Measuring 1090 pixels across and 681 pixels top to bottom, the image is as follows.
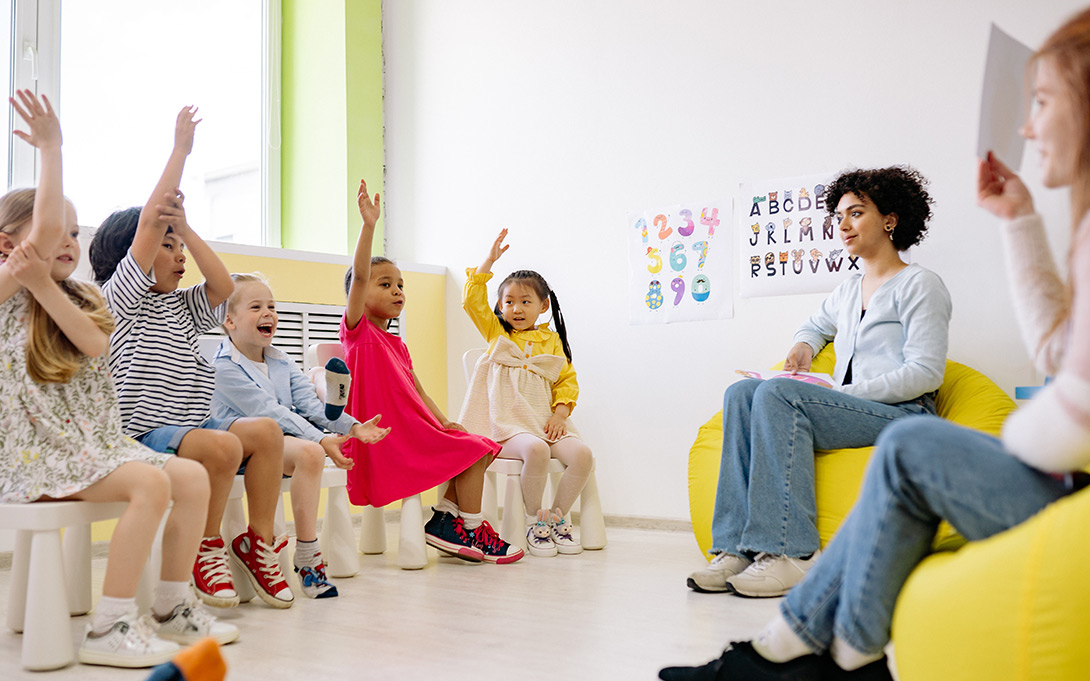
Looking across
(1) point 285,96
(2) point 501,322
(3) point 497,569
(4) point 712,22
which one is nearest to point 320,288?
(2) point 501,322

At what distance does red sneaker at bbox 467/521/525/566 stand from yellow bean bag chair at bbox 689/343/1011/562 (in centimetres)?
59

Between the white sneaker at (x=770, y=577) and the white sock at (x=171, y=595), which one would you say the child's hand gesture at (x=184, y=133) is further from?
the white sneaker at (x=770, y=577)

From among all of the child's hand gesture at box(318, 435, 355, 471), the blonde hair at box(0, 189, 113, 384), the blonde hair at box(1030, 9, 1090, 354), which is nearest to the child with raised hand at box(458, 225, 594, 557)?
the child's hand gesture at box(318, 435, 355, 471)

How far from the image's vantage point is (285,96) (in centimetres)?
414

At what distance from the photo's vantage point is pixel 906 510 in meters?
1.02

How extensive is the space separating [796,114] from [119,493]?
7.93 feet

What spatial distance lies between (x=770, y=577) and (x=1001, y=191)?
3.85ft

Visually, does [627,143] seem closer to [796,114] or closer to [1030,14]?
[796,114]

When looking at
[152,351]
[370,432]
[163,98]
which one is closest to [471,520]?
[370,432]

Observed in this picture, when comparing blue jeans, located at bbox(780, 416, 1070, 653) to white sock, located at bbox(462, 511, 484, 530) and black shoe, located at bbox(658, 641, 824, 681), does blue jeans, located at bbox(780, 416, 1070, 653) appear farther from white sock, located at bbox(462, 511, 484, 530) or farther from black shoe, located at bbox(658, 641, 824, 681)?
white sock, located at bbox(462, 511, 484, 530)

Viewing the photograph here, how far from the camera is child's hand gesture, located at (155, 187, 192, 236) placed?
191 centimetres

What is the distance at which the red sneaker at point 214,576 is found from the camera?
6.48ft

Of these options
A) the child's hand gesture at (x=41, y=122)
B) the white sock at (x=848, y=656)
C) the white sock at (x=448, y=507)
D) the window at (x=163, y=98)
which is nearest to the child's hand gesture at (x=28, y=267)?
the child's hand gesture at (x=41, y=122)

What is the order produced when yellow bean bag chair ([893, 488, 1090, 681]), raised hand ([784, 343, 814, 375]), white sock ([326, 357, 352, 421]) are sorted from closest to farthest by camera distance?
yellow bean bag chair ([893, 488, 1090, 681]) → white sock ([326, 357, 352, 421]) → raised hand ([784, 343, 814, 375])
